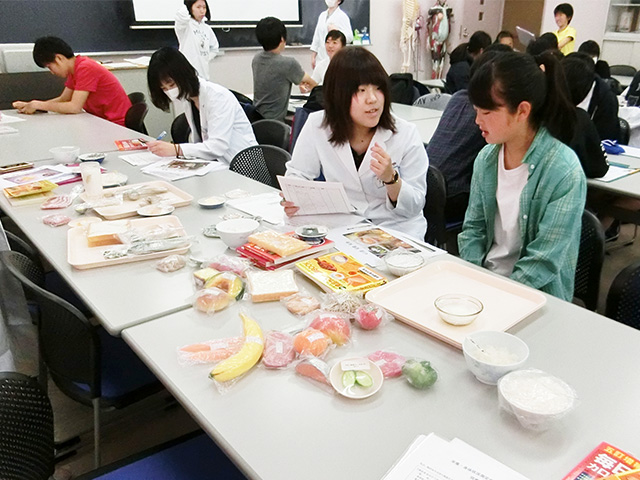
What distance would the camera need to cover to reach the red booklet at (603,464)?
2.47 ft

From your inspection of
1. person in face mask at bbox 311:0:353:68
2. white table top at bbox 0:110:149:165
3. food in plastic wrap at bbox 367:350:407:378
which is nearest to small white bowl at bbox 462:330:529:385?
food in plastic wrap at bbox 367:350:407:378

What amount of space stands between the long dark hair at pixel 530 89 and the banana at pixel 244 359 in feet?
3.27

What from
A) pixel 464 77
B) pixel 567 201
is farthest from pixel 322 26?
pixel 567 201

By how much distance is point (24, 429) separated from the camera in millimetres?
1060

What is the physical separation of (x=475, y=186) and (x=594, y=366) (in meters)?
0.89

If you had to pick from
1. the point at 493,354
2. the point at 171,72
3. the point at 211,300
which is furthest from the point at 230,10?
the point at 493,354

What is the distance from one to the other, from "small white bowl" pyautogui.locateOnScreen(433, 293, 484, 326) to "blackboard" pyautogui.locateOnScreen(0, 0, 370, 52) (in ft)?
18.0

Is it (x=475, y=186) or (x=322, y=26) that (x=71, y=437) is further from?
(x=322, y=26)

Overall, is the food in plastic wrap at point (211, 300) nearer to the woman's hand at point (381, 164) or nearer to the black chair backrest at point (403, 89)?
the woman's hand at point (381, 164)

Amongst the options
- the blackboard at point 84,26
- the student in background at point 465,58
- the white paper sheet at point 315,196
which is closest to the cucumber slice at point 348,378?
the white paper sheet at point 315,196

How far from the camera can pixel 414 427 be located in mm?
869

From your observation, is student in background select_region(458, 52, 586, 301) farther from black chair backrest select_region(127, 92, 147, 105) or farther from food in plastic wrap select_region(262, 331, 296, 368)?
black chair backrest select_region(127, 92, 147, 105)

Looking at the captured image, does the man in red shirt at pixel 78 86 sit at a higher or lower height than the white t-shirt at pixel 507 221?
higher

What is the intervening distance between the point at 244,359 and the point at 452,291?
0.57 meters
